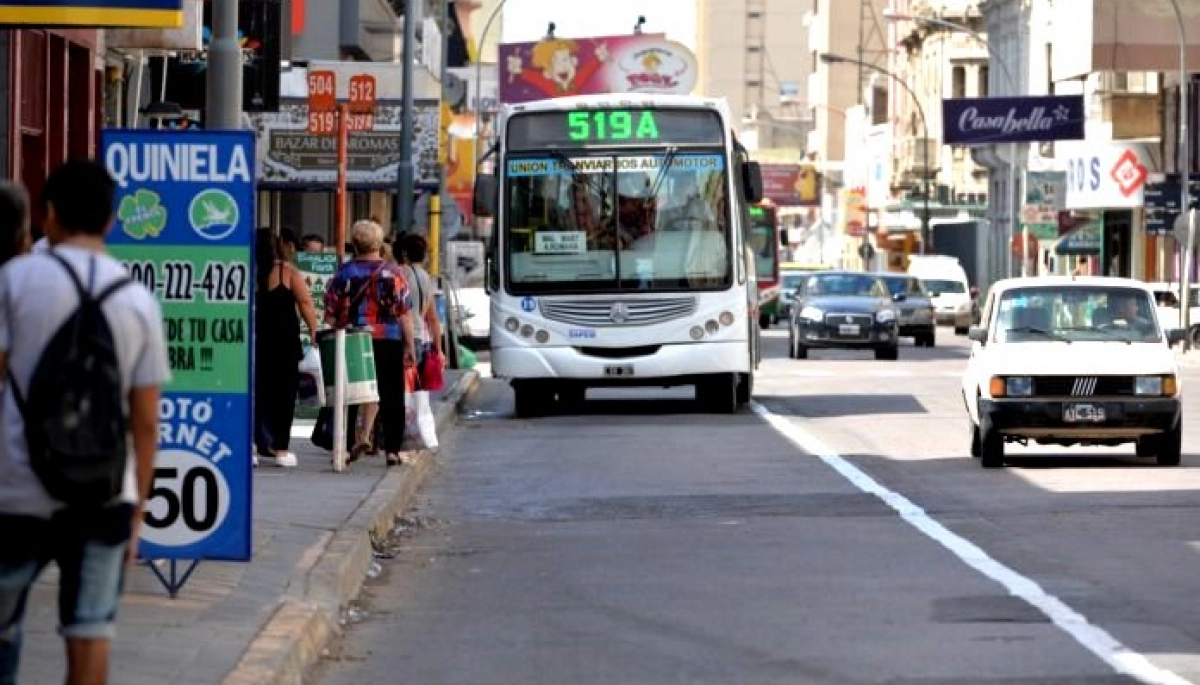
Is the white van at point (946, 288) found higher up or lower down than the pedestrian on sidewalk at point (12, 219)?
lower down

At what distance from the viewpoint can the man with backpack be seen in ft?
23.7

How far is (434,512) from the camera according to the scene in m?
18.9

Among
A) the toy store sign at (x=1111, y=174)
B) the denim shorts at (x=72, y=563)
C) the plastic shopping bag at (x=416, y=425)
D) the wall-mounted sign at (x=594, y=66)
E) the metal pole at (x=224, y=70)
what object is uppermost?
the wall-mounted sign at (x=594, y=66)

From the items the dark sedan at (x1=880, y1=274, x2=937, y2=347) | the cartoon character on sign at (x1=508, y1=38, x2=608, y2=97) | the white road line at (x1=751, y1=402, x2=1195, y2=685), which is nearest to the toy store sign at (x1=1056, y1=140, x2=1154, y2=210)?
the dark sedan at (x1=880, y1=274, x2=937, y2=347)

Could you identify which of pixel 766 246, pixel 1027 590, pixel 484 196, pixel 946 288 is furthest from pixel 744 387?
pixel 946 288

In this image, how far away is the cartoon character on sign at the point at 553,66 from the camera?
105500 millimetres

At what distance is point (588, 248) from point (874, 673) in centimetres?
2009

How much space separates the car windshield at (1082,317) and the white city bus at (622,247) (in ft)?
25.2

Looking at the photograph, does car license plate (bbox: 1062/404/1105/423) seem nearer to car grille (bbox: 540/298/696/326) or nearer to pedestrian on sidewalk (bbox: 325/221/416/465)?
pedestrian on sidewalk (bbox: 325/221/416/465)

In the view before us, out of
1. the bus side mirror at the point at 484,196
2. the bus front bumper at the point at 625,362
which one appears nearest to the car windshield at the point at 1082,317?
the bus front bumper at the point at 625,362

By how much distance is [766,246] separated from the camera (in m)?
69.8

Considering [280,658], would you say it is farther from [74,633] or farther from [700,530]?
[700,530]

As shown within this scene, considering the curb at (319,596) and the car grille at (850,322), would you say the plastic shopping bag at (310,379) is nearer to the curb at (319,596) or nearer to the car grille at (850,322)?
the curb at (319,596)

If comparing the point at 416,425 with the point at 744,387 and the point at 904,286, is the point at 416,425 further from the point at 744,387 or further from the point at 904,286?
the point at 904,286
